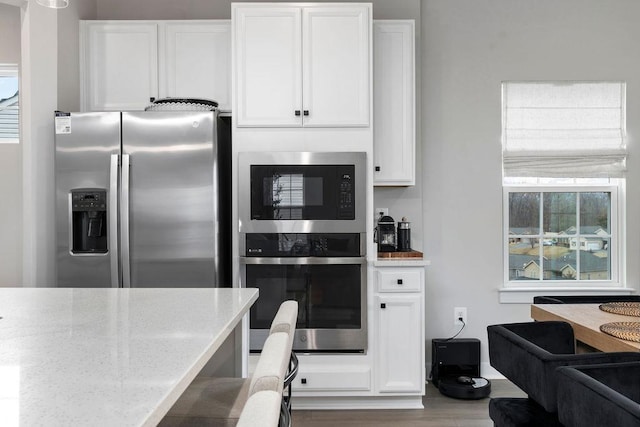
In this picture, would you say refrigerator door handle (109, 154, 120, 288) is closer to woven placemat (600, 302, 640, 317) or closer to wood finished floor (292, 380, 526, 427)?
wood finished floor (292, 380, 526, 427)

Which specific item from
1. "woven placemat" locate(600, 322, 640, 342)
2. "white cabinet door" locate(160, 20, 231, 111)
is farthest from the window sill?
"white cabinet door" locate(160, 20, 231, 111)

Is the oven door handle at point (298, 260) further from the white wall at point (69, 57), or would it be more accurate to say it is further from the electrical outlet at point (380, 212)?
the white wall at point (69, 57)

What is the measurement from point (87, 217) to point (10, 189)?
2.21ft

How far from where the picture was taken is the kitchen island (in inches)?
27.0

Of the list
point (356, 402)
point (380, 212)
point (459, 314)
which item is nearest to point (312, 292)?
point (356, 402)

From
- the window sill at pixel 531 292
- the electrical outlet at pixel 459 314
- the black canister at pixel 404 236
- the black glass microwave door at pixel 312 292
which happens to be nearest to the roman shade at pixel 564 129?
the window sill at pixel 531 292

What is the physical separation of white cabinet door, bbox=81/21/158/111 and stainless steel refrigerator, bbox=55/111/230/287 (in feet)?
1.36

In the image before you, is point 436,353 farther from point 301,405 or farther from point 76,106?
point 76,106

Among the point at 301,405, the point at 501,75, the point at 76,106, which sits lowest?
the point at 301,405

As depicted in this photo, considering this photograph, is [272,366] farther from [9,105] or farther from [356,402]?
[9,105]

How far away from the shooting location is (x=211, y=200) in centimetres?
269

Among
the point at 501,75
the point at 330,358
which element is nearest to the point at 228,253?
the point at 330,358

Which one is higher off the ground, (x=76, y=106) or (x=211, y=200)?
(x=76, y=106)

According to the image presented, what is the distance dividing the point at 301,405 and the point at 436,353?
3.19ft
